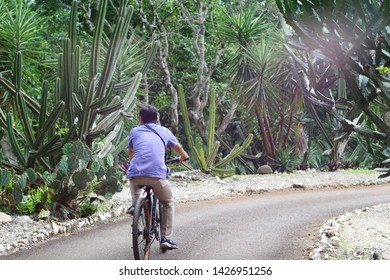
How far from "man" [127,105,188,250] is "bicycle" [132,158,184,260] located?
7 cm

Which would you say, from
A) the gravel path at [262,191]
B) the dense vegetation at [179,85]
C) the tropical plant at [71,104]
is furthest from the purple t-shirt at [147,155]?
the tropical plant at [71,104]

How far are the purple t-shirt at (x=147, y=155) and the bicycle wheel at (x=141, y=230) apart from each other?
227 millimetres

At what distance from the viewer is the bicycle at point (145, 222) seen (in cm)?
555

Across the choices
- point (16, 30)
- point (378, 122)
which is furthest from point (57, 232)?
point (16, 30)

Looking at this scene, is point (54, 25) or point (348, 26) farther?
point (54, 25)

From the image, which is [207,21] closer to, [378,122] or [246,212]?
[246,212]

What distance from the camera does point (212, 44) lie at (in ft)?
58.1

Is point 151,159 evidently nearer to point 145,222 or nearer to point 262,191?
point 145,222

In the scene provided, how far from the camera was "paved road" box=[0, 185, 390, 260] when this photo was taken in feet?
20.7

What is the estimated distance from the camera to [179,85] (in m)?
12.8

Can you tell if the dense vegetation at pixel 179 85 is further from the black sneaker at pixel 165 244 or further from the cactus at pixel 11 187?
the black sneaker at pixel 165 244

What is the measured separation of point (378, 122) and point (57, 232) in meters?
3.45

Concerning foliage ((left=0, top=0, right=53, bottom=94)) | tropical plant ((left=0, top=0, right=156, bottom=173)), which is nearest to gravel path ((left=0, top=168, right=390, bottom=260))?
tropical plant ((left=0, top=0, right=156, bottom=173))
